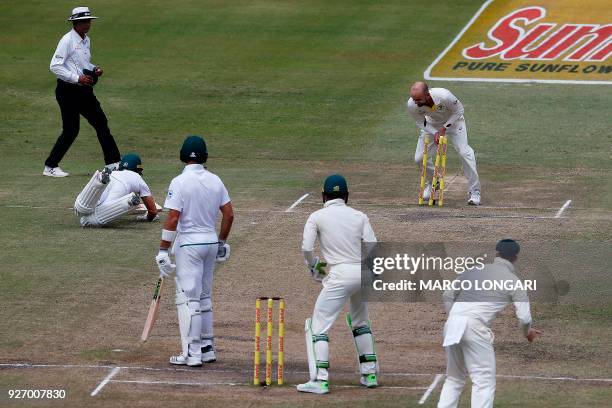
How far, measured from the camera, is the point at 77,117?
23.1 metres

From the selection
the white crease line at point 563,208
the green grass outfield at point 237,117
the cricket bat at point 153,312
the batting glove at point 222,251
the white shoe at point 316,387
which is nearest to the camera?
the white shoe at point 316,387

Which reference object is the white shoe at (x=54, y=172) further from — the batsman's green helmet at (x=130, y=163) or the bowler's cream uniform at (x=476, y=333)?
the bowler's cream uniform at (x=476, y=333)

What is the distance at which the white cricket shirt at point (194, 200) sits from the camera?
1398 centimetres

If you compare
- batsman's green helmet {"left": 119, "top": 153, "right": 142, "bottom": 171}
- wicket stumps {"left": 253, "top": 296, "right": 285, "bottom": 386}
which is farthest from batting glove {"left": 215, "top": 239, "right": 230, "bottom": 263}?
batsman's green helmet {"left": 119, "top": 153, "right": 142, "bottom": 171}

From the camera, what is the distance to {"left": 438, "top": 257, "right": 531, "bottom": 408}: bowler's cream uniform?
1180cm

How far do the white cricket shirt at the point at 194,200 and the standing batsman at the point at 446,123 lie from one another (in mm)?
7134

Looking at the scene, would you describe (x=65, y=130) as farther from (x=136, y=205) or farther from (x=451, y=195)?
(x=451, y=195)

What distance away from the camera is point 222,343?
14.8 meters

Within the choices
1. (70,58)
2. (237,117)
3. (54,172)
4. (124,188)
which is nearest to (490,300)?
(124,188)

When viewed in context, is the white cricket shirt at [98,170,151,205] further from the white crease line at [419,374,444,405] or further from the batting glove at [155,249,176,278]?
the white crease line at [419,374,444,405]

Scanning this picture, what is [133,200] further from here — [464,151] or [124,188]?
[464,151]

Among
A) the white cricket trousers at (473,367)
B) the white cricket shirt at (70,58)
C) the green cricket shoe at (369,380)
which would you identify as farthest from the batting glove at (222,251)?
the white cricket shirt at (70,58)

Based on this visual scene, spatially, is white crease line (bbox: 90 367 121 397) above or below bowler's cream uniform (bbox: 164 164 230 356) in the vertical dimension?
below

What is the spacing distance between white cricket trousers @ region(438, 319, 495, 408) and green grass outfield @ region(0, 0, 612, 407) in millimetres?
4097
